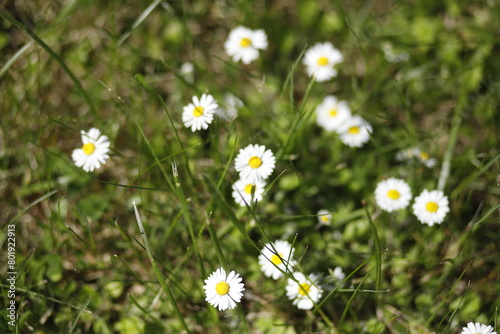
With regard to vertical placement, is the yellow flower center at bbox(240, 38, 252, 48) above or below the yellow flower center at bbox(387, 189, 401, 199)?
above

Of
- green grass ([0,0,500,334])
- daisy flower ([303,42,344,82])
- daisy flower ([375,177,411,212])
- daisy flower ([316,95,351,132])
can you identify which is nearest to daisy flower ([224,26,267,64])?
green grass ([0,0,500,334])

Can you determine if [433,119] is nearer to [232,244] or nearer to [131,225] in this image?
[232,244]

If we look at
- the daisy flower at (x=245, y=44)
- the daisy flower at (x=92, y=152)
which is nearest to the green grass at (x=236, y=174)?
the daisy flower at (x=92, y=152)

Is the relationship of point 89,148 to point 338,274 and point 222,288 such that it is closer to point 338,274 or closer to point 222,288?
point 222,288

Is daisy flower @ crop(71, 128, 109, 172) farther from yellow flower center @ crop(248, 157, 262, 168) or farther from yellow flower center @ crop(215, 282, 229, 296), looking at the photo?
→ yellow flower center @ crop(215, 282, 229, 296)

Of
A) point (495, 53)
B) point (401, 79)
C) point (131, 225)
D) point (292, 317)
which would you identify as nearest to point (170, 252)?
point (131, 225)

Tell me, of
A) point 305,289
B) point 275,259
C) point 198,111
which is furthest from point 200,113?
point 305,289

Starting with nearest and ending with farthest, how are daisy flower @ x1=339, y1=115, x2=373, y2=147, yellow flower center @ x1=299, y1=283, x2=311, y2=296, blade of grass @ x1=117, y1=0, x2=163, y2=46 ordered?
yellow flower center @ x1=299, y1=283, x2=311, y2=296
blade of grass @ x1=117, y1=0, x2=163, y2=46
daisy flower @ x1=339, y1=115, x2=373, y2=147
